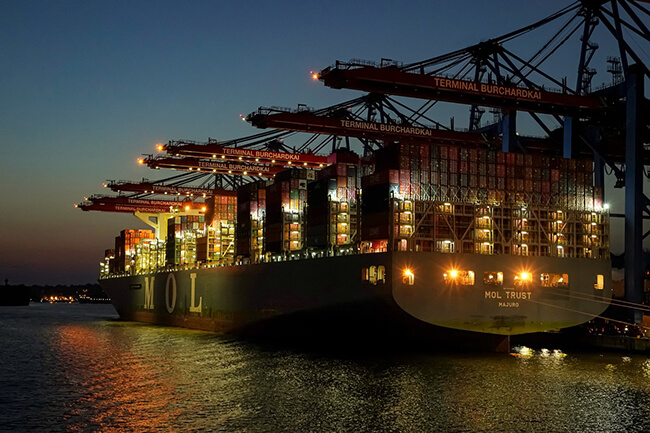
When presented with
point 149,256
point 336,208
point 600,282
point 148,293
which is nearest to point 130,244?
point 149,256

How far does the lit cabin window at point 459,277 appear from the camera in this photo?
110 ft

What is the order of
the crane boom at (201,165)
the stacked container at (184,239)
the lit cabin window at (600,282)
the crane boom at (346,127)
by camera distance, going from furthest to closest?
the stacked container at (184,239)
the crane boom at (201,165)
the crane boom at (346,127)
the lit cabin window at (600,282)

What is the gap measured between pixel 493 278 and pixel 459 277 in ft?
5.84

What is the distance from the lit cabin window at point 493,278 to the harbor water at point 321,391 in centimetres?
337

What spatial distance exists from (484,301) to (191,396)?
613 inches

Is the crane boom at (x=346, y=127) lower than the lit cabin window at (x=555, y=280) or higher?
higher

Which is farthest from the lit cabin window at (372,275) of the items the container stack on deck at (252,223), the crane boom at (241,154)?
the crane boom at (241,154)

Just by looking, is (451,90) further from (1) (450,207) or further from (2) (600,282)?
(2) (600,282)

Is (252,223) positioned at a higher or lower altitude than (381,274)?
higher

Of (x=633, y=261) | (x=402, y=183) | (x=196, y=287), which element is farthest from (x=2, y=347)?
(x=633, y=261)

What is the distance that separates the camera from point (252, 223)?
4881 centimetres

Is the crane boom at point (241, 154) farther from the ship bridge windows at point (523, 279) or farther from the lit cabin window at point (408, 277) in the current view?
the ship bridge windows at point (523, 279)

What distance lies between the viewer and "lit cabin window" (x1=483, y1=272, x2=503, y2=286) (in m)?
34.2

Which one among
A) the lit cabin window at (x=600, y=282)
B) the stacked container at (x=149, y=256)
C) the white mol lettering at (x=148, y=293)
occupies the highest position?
the stacked container at (x=149, y=256)
